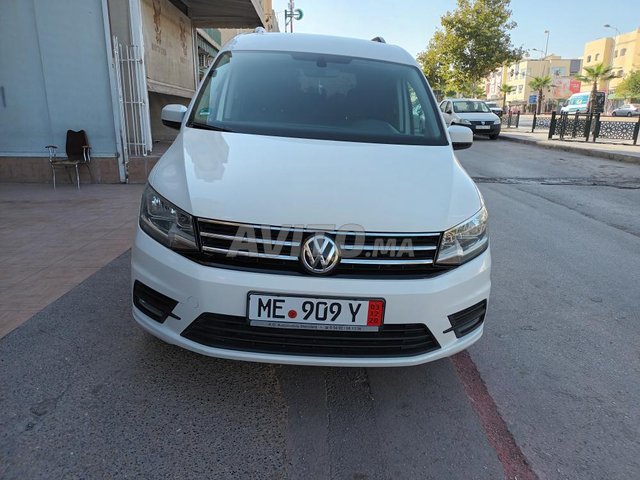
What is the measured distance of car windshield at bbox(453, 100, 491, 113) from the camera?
2120 cm

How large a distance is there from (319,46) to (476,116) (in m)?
18.5

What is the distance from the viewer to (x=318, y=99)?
10.9ft

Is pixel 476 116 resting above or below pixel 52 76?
below

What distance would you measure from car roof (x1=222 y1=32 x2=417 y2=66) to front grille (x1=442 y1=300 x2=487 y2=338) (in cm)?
219

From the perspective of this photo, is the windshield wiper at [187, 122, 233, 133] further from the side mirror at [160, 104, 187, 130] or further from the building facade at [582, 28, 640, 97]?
the building facade at [582, 28, 640, 97]

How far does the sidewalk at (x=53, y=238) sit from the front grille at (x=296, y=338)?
5.82ft

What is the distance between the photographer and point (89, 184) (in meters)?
8.42

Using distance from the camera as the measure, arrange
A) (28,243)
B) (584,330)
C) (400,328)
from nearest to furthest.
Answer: (400,328) < (584,330) < (28,243)

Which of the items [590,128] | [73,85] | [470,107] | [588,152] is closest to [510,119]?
[470,107]

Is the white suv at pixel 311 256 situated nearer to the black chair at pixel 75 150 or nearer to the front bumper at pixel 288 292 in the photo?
the front bumper at pixel 288 292

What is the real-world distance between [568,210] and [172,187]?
671 cm

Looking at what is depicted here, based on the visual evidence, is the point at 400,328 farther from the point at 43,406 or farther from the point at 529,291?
the point at 529,291

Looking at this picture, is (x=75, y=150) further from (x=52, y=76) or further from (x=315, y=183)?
(x=315, y=183)

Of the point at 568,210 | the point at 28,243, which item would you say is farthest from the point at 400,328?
the point at 568,210
